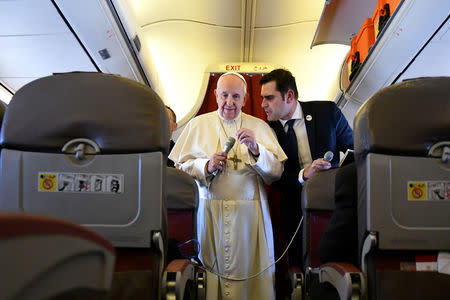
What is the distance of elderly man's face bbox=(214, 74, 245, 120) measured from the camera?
142 inches

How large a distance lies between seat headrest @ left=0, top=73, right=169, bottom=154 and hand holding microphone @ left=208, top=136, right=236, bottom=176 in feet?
4.15

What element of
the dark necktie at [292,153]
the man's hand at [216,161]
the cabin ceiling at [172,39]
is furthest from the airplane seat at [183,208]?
the cabin ceiling at [172,39]

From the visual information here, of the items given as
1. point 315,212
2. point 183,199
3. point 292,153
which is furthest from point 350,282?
point 292,153

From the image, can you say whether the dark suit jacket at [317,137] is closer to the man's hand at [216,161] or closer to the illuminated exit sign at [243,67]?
the man's hand at [216,161]

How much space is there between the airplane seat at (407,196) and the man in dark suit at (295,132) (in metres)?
1.80

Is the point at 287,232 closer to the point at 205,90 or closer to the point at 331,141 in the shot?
the point at 331,141

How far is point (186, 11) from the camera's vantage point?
591cm

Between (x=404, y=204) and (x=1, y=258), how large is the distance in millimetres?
1593

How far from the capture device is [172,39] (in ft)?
21.8

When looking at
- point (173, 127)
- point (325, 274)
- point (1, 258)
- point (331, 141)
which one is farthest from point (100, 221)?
point (173, 127)

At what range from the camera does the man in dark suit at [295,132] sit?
3.75 meters

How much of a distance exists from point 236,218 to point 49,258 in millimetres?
2843

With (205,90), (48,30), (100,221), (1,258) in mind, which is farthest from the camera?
(205,90)

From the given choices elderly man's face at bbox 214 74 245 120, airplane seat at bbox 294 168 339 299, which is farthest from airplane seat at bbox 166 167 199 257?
elderly man's face at bbox 214 74 245 120
